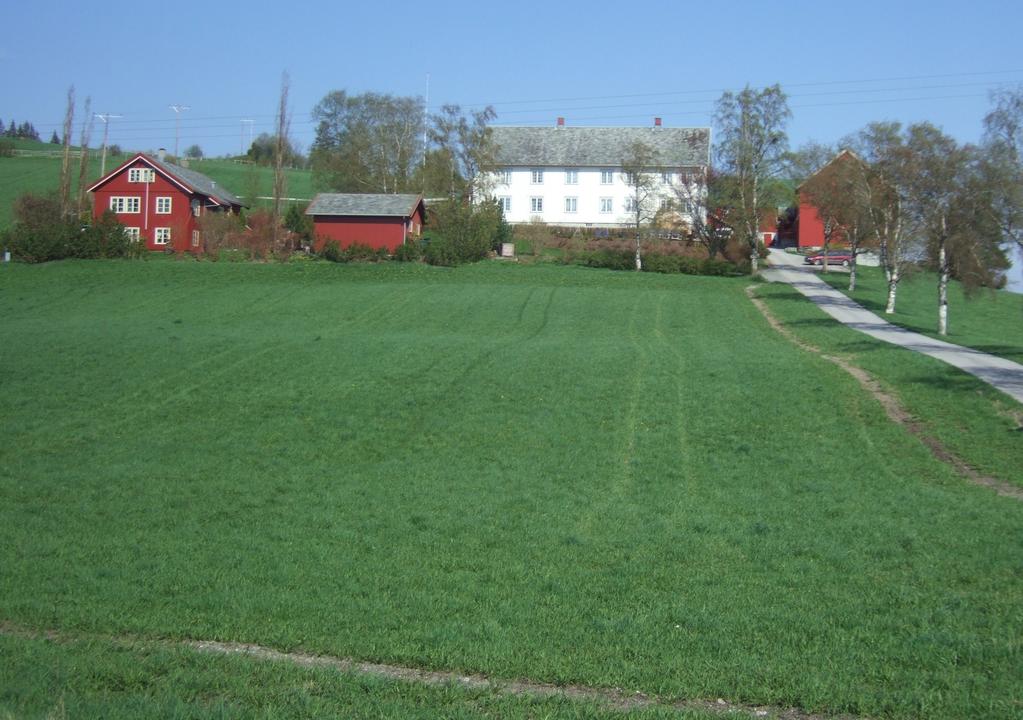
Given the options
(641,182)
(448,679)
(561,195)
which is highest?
(561,195)

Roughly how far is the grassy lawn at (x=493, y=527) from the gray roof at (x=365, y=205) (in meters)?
35.8

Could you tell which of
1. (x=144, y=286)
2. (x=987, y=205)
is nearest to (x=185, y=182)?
(x=144, y=286)

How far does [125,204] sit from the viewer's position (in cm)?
7044

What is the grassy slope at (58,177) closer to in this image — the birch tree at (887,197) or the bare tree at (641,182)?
the bare tree at (641,182)

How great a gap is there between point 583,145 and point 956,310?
42444 millimetres

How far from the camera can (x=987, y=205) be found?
32.1 meters

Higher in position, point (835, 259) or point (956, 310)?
point (835, 259)

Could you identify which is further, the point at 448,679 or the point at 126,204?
the point at 126,204

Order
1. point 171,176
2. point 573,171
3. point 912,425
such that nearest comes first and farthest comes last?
point 912,425
point 171,176
point 573,171

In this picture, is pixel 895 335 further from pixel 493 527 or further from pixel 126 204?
pixel 126 204

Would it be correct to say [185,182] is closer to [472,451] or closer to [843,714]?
[472,451]

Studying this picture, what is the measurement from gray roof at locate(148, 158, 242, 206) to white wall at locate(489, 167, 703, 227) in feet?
75.2

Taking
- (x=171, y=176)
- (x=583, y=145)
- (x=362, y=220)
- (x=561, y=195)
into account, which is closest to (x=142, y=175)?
(x=171, y=176)

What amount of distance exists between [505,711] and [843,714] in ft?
7.73
